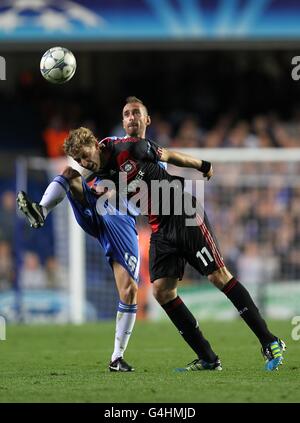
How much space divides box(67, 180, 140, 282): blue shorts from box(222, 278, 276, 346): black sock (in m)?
0.92

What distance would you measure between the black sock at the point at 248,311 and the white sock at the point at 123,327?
0.90 meters

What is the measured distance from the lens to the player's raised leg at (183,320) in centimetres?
877

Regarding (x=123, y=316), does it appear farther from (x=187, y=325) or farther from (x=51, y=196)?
(x=51, y=196)

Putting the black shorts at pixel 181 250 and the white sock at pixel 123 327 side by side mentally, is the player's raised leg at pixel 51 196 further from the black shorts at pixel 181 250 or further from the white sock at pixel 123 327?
the white sock at pixel 123 327

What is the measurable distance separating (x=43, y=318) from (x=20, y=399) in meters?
10.4

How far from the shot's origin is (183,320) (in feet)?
28.9

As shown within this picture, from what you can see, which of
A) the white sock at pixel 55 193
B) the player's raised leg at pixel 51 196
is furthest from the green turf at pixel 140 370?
the white sock at pixel 55 193

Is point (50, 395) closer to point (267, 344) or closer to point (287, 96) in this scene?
point (267, 344)

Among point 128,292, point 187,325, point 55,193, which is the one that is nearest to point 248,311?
point 187,325

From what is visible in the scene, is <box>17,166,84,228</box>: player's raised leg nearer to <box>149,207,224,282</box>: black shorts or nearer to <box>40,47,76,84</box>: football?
<box>149,207,224,282</box>: black shorts

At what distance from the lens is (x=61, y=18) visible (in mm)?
17750

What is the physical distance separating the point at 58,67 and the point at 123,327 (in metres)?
2.57

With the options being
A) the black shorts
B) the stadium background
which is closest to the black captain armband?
the black shorts

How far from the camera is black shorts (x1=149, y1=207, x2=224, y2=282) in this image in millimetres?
8656
